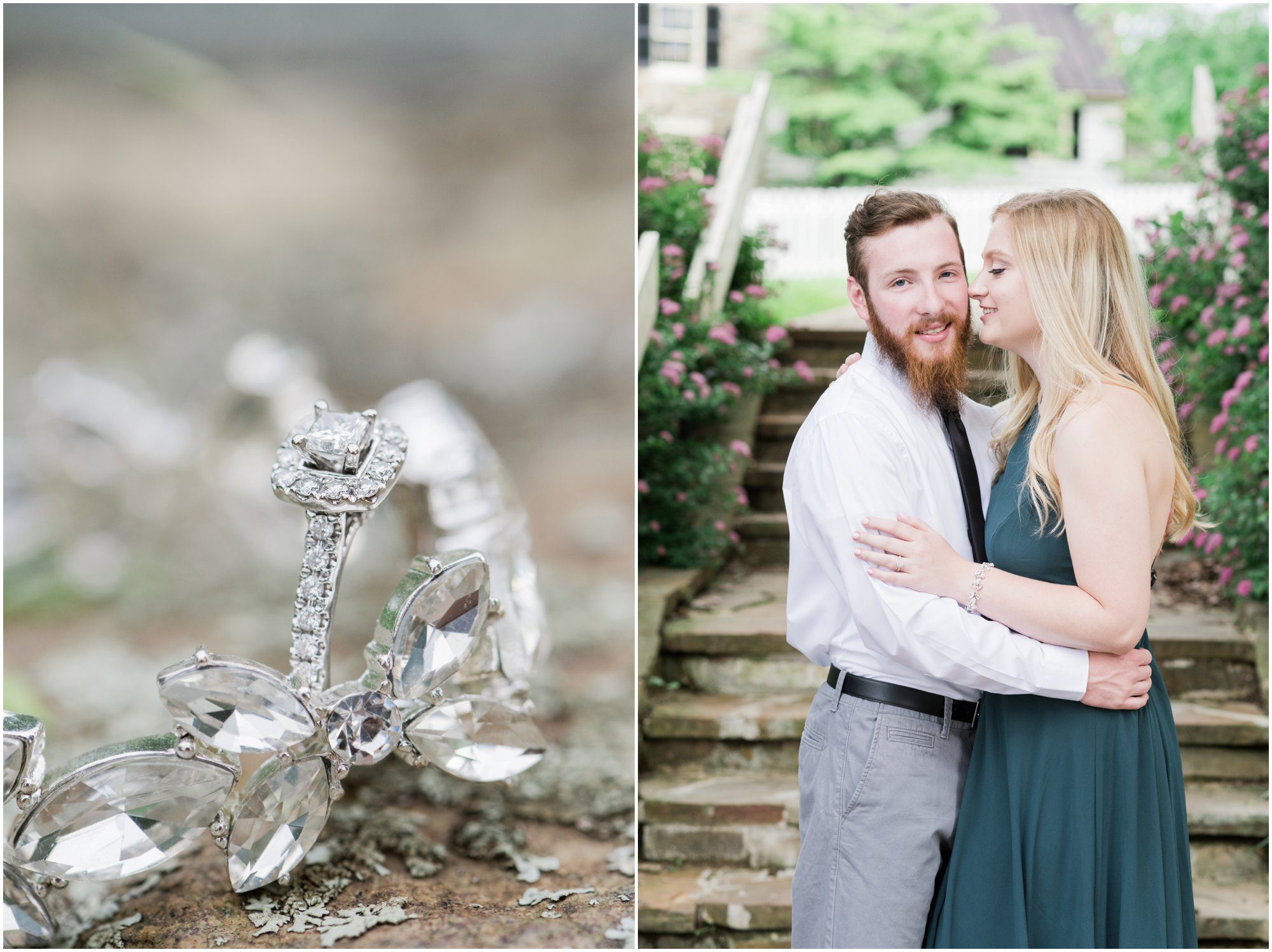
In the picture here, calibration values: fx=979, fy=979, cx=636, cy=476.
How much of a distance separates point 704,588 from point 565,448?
105cm

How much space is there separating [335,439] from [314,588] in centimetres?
15

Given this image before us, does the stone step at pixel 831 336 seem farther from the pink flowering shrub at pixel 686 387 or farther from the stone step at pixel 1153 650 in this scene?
the stone step at pixel 1153 650

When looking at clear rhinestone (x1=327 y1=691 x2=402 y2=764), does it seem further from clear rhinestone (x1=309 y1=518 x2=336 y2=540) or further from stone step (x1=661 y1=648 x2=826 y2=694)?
stone step (x1=661 y1=648 x2=826 y2=694)

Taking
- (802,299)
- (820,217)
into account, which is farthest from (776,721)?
(820,217)

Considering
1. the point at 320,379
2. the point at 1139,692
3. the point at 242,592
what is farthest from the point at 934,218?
the point at 242,592

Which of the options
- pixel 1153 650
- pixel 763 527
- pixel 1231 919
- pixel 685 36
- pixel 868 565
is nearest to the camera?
pixel 868 565

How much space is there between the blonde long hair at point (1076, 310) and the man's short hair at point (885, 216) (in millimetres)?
78

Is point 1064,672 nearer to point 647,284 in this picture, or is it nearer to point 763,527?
point 647,284

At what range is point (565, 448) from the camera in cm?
157

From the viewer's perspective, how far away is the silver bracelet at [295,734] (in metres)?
0.87

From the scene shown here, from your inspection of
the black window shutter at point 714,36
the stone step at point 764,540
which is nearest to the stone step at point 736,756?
the stone step at point 764,540

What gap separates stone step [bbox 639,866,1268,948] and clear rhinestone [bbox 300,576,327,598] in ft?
3.41

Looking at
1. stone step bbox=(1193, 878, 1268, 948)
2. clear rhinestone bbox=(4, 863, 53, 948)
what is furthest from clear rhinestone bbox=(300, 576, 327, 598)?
stone step bbox=(1193, 878, 1268, 948)

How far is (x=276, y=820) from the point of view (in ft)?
3.10
